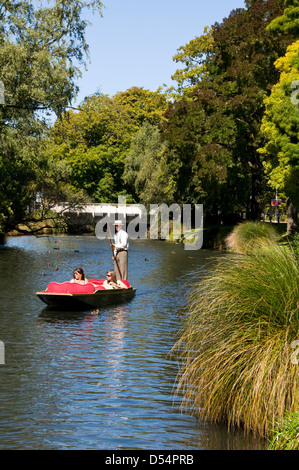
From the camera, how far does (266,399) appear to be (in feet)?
27.2

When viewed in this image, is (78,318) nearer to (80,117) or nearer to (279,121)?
(279,121)

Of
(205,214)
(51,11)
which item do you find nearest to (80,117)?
(205,214)

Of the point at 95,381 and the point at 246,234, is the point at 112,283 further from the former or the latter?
the point at 246,234

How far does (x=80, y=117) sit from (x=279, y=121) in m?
63.5

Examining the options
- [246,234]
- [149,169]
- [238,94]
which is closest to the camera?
[246,234]

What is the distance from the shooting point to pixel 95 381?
38.0 ft

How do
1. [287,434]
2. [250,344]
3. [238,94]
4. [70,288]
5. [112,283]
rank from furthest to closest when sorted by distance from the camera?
[238,94]
[112,283]
[70,288]
[250,344]
[287,434]

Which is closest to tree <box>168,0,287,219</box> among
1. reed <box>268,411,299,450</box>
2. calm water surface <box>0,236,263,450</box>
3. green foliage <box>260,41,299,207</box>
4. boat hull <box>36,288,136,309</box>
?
green foliage <box>260,41,299,207</box>

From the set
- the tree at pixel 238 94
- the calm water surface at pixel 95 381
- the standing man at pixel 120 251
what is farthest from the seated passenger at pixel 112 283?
the tree at pixel 238 94

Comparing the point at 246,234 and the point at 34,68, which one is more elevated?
the point at 34,68

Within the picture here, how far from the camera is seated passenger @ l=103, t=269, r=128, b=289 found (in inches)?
840

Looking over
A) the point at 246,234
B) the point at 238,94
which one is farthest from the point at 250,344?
the point at 238,94

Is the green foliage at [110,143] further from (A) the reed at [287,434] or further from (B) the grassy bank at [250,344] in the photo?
(A) the reed at [287,434]

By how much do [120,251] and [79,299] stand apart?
159 inches
